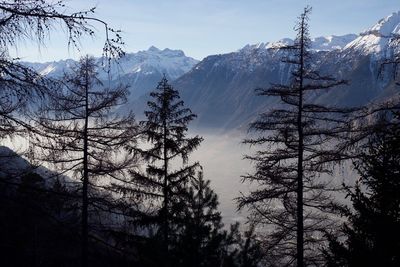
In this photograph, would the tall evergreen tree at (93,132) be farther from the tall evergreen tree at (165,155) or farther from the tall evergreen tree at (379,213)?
the tall evergreen tree at (379,213)

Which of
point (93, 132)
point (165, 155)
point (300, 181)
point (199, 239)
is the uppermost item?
point (93, 132)

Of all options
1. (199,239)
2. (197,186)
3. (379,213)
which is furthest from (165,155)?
(379,213)

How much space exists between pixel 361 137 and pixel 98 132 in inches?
365

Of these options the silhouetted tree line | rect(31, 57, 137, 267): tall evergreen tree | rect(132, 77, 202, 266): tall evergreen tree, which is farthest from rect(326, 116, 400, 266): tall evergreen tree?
Answer: rect(132, 77, 202, 266): tall evergreen tree

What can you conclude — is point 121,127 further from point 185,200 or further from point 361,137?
point 361,137

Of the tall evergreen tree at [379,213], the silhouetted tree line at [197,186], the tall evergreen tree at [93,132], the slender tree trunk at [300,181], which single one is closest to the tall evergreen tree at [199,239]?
the silhouetted tree line at [197,186]

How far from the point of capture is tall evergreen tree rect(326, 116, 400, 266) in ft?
23.3

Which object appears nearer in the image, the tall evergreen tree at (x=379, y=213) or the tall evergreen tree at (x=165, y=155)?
the tall evergreen tree at (x=379, y=213)

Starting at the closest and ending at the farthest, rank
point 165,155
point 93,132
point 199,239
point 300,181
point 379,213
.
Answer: point 379,213 → point 199,239 → point 300,181 → point 93,132 → point 165,155

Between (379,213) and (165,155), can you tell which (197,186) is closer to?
(165,155)

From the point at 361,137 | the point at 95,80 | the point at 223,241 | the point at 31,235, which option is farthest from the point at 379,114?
the point at 31,235

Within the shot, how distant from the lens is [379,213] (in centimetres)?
807

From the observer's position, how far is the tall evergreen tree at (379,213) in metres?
7.10

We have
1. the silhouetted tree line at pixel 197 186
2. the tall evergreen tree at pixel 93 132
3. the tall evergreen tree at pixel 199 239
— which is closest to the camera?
the silhouetted tree line at pixel 197 186
